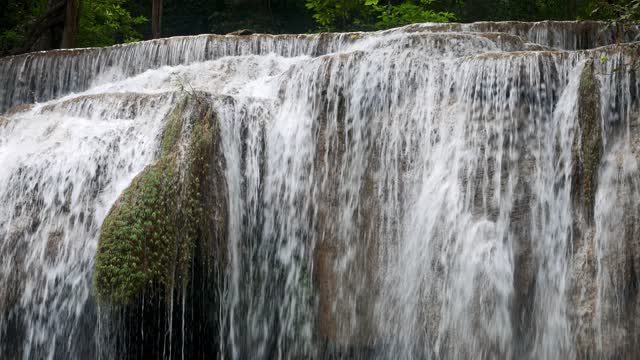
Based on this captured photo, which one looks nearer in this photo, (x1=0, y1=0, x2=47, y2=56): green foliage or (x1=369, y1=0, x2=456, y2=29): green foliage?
(x1=369, y1=0, x2=456, y2=29): green foliage

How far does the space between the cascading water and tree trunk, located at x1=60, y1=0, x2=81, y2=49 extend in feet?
26.7

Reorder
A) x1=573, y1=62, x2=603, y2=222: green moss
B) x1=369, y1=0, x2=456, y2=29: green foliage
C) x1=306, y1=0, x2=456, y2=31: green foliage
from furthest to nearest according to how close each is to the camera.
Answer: x1=306, y1=0, x2=456, y2=31: green foliage < x1=369, y1=0, x2=456, y2=29: green foliage < x1=573, y1=62, x2=603, y2=222: green moss

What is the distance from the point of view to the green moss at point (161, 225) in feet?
24.8

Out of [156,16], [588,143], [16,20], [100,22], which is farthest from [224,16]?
[588,143]

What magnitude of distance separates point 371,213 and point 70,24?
442 inches

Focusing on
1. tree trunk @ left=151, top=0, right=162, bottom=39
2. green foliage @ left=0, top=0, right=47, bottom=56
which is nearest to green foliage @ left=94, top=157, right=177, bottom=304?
green foliage @ left=0, top=0, right=47, bottom=56

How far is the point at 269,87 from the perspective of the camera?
396 inches

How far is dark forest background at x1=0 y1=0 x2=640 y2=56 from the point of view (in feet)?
56.7

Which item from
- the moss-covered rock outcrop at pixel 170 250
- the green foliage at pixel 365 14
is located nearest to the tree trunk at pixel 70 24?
the green foliage at pixel 365 14

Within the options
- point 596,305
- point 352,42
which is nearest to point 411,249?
point 596,305

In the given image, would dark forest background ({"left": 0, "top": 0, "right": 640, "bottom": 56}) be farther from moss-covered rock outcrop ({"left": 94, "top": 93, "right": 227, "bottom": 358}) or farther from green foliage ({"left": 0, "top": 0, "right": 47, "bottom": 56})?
moss-covered rock outcrop ({"left": 94, "top": 93, "right": 227, "bottom": 358})

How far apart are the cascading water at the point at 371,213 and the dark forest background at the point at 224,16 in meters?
6.33

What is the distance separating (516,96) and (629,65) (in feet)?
3.66

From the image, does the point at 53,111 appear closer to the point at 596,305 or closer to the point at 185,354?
the point at 185,354
